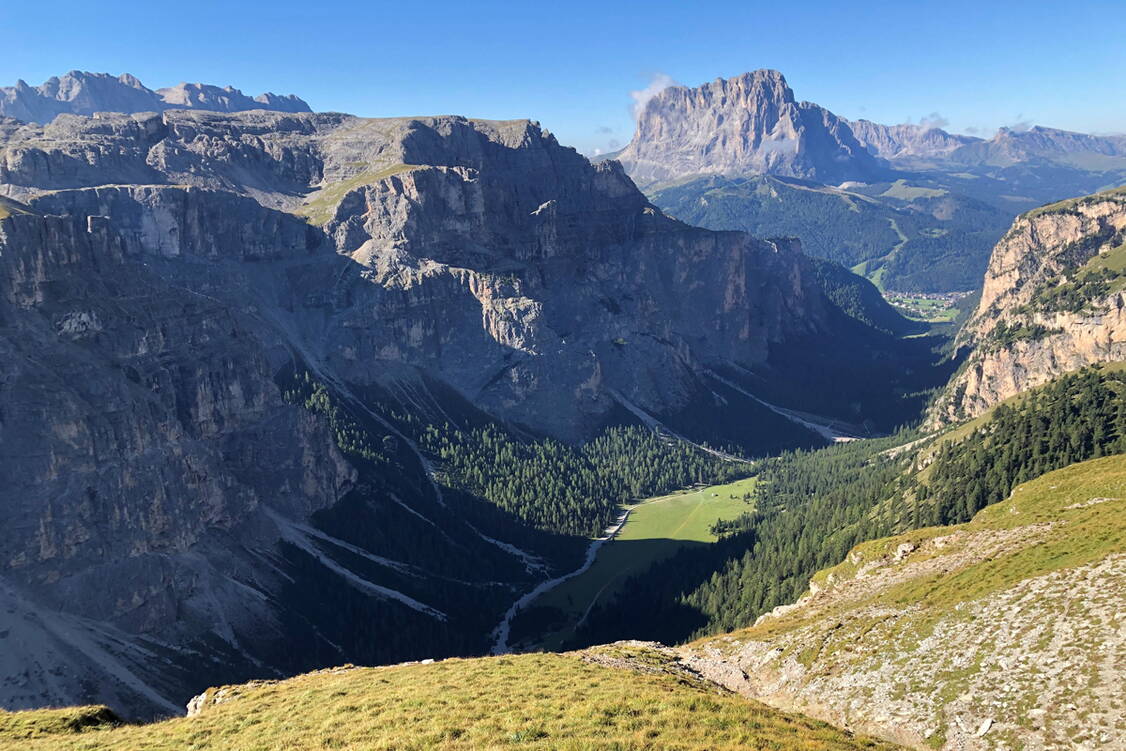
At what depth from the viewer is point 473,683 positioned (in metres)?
57.9

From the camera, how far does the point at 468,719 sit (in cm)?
4588

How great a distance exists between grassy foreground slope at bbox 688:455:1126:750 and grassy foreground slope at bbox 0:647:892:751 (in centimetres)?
1186

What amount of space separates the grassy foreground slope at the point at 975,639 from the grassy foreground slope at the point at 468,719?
38.9 ft

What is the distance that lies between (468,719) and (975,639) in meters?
44.4

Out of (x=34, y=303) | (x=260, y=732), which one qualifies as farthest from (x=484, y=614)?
(x=260, y=732)

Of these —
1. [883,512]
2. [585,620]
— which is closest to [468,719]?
[585,620]

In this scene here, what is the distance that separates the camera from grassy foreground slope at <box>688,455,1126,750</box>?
54875 mm

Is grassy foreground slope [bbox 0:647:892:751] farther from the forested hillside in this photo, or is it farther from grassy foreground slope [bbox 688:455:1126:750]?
the forested hillside

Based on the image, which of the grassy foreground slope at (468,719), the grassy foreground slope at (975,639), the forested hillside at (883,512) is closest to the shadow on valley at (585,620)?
the forested hillside at (883,512)

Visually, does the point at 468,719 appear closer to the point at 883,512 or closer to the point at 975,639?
the point at 975,639

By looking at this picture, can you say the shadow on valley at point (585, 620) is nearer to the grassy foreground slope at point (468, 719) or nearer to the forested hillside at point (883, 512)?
the forested hillside at point (883, 512)

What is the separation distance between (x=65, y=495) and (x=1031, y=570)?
503ft

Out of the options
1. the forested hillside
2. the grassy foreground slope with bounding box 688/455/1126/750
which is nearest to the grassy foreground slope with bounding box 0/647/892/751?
the grassy foreground slope with bounding box 688/455/1126/750

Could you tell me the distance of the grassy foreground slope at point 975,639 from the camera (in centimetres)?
5488
